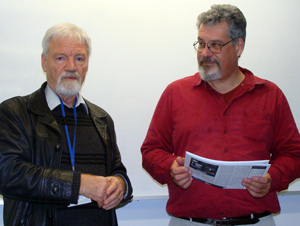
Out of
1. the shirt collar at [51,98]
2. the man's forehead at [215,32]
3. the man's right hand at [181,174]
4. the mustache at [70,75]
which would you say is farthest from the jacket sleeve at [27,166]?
the man's forehead at [215,32]

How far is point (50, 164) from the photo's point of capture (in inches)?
66.2

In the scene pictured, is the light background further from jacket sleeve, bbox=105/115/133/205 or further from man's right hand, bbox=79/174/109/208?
man's right hand, bbox=79/174/109/208

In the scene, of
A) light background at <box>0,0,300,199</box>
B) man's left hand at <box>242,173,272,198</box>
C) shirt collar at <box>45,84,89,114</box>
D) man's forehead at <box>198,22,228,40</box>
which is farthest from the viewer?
light background at <box>0,0,300,199</box>

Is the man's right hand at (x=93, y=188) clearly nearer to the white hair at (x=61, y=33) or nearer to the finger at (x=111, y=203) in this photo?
the finger at (x=111, y=203)

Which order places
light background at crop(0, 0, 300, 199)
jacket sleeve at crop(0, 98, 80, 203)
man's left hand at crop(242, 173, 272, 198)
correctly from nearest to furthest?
jacket sleeve at crop(0, 98, 80, 203) → man's left hand at crop(242, 173, 272, 198) → light background at crop(0, 0, 300, 199)

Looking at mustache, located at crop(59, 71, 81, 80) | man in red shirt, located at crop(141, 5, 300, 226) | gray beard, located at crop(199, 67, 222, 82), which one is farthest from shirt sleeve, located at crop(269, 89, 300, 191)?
mustache, located at crop(59, 71, 81, 80)

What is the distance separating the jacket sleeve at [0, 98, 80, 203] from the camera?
60.2 inches

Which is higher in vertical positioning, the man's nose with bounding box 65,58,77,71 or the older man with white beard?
the man's nose with bounding box 65,58,77,71

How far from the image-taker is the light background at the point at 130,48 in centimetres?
249

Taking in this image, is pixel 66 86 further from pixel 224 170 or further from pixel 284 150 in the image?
pixel 284 150

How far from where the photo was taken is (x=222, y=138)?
1967 mm

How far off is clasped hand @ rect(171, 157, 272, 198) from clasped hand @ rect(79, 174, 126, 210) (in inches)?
13.1

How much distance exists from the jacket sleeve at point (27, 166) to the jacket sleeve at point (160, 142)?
0.56 metres

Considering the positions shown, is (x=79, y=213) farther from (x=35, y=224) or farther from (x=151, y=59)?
(x=151, y=59)
